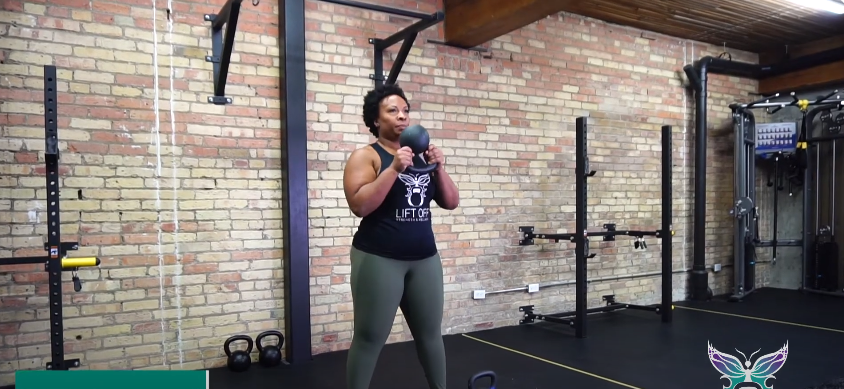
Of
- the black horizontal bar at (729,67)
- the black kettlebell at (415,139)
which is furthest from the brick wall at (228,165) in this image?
the black kettlebell at (415,139)

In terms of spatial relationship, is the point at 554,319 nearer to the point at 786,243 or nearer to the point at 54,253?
the point at 54,253

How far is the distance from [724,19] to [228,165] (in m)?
4.61

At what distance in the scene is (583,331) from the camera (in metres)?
4.25

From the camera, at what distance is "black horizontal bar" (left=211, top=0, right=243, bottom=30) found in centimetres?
309

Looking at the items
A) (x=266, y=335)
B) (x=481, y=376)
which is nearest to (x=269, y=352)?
(x=266, y=335)

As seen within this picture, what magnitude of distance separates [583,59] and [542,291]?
209 centimetres

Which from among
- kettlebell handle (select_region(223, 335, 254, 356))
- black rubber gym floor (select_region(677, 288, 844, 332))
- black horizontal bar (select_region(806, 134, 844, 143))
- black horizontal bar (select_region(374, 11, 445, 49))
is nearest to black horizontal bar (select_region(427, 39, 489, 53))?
black horizontal bar (select_region(374, 11, 445, 49))

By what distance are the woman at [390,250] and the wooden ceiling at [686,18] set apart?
6.25ft

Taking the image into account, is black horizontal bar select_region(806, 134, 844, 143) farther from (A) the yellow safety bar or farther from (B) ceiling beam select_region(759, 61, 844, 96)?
(A) the yellow safety bar

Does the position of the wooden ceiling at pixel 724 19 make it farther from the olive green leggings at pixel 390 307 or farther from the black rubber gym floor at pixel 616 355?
the olive green leggings at pixel 390 307

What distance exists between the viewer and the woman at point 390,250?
2072 mm

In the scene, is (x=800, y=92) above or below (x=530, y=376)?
above

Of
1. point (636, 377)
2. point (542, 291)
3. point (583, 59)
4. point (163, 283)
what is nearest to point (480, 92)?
point (583, 59)

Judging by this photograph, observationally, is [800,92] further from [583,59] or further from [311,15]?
[311,15]
